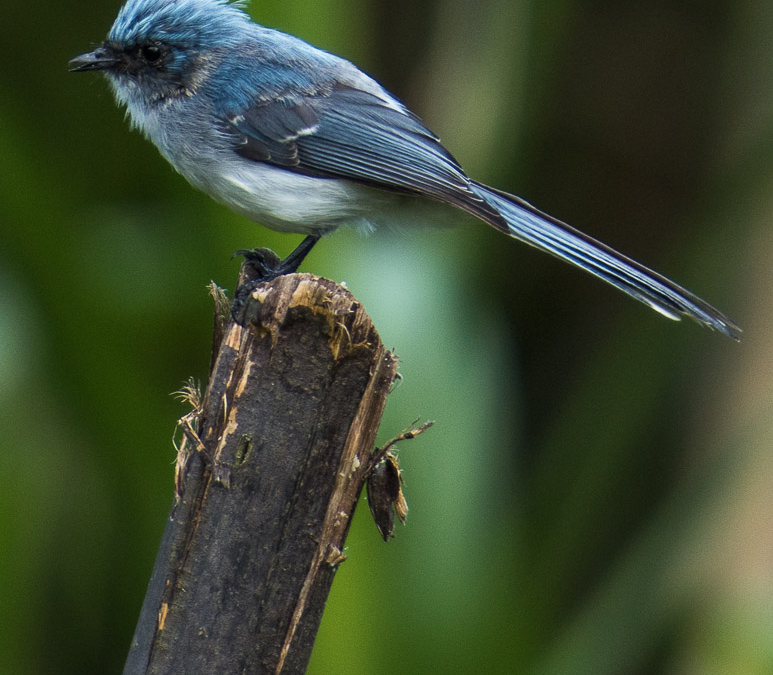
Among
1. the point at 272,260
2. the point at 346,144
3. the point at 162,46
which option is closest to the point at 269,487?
the point at 272,260

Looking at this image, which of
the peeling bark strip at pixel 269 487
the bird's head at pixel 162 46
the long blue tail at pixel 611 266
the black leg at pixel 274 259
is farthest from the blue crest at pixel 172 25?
the peeling bark strip at pixel 269 487

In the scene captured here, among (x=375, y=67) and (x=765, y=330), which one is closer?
(x=765, y=330)

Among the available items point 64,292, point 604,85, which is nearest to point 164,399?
point 64,292

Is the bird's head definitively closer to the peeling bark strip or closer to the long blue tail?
the long blue tail

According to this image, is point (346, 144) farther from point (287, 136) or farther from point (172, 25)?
point (172, 25)

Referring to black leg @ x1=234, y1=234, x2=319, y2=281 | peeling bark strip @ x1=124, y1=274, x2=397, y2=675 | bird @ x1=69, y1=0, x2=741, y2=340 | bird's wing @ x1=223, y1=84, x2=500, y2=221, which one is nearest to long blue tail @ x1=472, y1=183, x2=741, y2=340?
bird @ x1=69, y1=0, x2=741, y2=340

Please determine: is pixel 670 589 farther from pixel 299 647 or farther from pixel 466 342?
pixel 299 647

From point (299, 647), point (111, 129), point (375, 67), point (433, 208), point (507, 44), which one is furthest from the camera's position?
point (375, 67)
